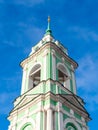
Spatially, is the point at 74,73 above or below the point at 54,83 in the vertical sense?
above

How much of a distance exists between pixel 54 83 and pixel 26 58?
17.2 ft

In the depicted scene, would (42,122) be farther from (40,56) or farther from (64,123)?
(40,56)

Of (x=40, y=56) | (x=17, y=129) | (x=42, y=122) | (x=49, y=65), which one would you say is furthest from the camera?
(x=40, y=56)

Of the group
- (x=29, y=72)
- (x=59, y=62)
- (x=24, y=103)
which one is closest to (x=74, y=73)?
(x=59, y=62)

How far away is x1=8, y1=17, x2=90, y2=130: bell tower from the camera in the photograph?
2138 centimetres

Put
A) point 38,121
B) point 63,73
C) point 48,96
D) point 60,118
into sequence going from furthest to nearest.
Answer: point 63,73
point 48,96
point 60,118
point 38,121

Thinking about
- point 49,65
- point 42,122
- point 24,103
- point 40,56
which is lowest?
point 42,122

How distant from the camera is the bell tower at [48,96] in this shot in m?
21.4

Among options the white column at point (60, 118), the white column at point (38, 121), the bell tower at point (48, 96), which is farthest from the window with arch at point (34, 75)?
the white column at point (38, 121)

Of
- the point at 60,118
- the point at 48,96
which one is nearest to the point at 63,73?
the point at 48,96

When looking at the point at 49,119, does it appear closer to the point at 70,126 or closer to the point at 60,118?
the point at 60,118

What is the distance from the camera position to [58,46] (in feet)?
89.8

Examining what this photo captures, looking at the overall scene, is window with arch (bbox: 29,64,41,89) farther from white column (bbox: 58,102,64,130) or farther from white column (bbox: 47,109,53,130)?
white column (bbox: 47,109,53,130)

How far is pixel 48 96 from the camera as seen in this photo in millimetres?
22000
